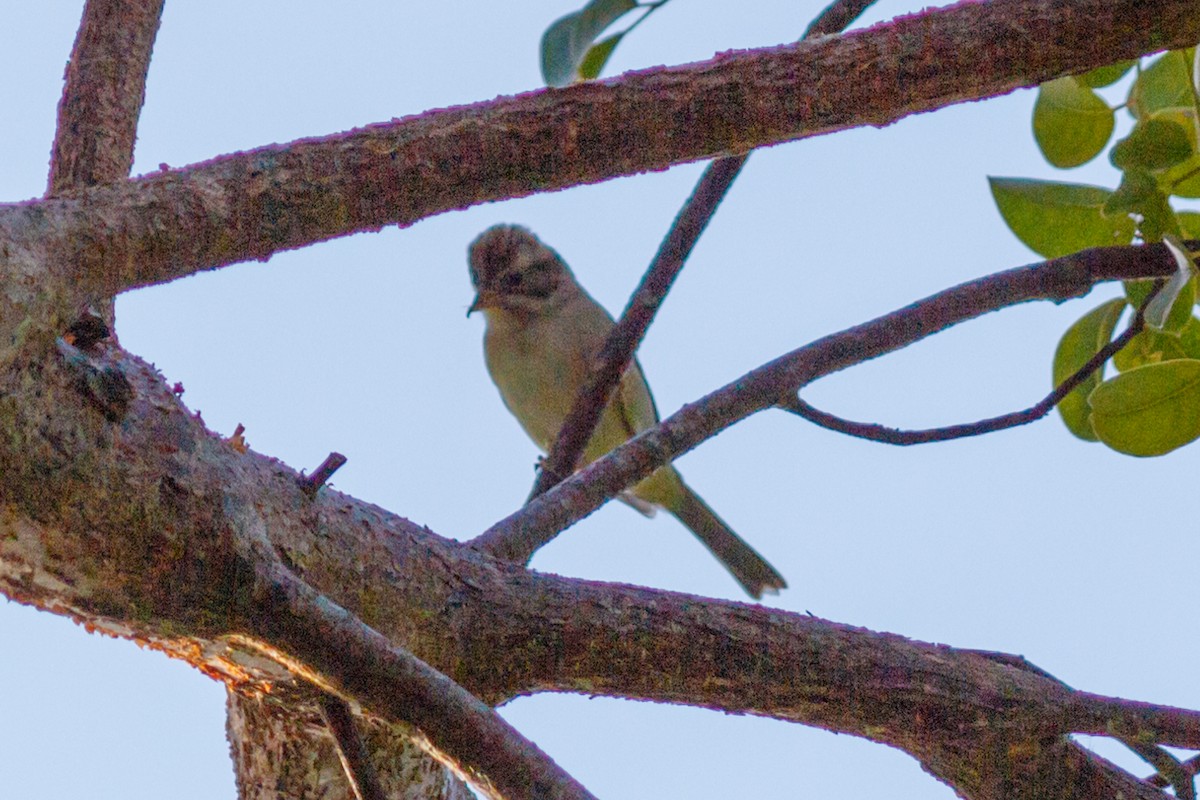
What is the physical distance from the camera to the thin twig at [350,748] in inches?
53.5

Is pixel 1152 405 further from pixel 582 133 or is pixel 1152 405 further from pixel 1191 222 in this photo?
pixel 582 133

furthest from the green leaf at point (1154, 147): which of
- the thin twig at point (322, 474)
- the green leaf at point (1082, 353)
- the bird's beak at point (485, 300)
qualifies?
the bird's beak at point (485, 300)

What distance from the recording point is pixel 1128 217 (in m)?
2.36

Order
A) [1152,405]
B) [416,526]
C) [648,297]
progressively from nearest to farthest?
1. [416,526]
2. [1152,405]
3. [648,297]

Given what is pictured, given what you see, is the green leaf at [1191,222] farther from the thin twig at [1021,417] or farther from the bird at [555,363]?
the bird at [555,363]

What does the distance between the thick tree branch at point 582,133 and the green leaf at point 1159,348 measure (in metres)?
0.85

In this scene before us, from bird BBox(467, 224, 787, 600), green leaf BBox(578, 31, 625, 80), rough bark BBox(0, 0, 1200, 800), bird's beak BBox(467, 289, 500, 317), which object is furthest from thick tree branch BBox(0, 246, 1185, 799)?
bird's beak BBox(467, 289, 500, 317)

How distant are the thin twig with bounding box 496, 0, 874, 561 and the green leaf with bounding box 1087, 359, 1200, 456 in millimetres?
1000

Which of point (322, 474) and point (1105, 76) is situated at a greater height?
point (1105, 76)

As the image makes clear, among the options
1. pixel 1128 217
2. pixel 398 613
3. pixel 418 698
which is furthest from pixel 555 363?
pixel 418 698

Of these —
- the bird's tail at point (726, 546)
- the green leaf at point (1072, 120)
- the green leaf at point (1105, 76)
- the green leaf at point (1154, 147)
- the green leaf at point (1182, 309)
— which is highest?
the bird's tail at point (726, 546)

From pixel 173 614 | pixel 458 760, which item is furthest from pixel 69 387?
pixel 458 760

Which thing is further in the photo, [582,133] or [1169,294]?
[1169,294]

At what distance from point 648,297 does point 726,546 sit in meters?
2.66
